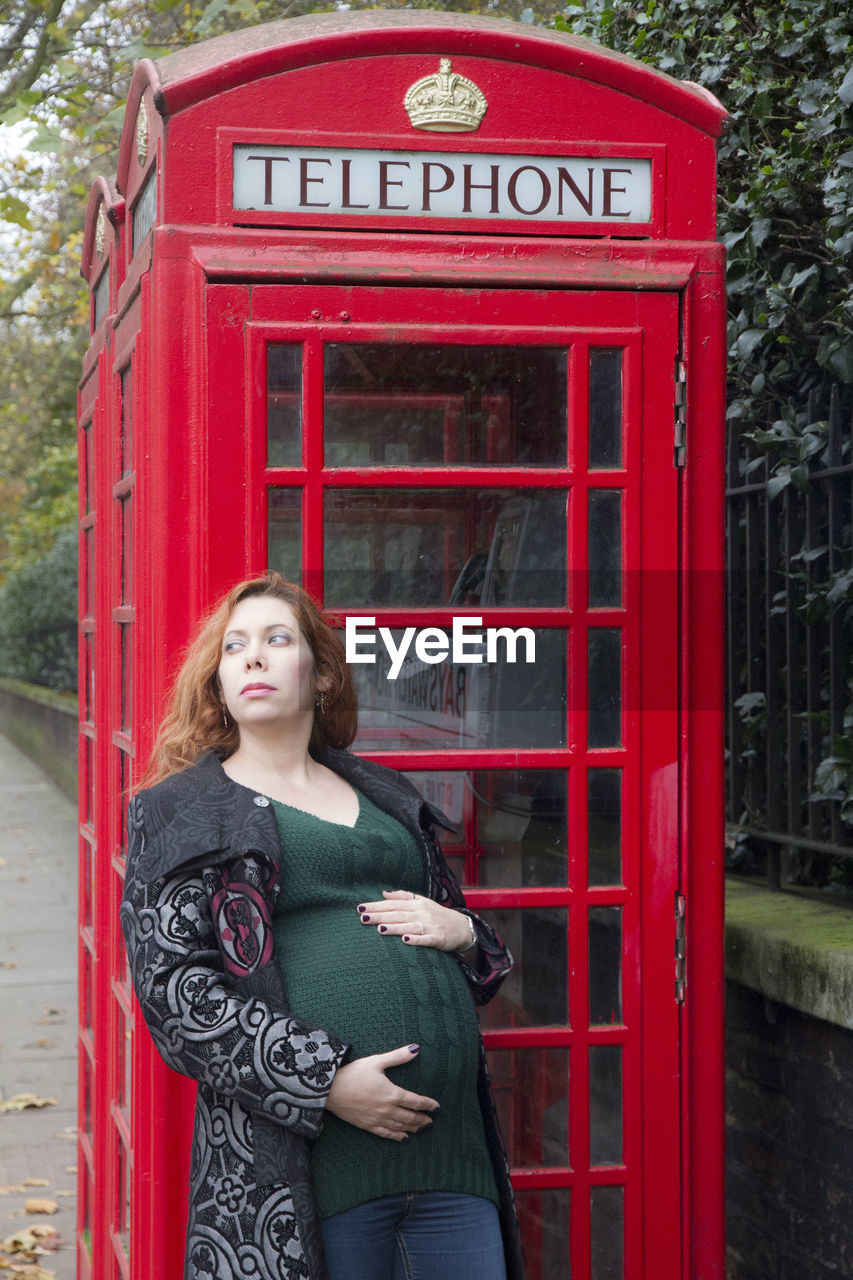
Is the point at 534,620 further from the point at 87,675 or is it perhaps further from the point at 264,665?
the point at 87,675

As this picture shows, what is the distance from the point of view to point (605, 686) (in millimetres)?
2820

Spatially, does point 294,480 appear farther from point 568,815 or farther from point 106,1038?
point 106,1038

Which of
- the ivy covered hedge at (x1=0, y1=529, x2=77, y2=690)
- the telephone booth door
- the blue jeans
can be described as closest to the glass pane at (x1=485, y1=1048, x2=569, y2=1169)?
the telephone booth door

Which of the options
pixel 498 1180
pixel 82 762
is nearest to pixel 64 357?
pixel 82 762

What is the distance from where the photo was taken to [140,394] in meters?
2.79

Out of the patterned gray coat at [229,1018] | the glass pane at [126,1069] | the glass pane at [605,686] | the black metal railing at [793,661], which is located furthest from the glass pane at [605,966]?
the black metal railing at [793,661]

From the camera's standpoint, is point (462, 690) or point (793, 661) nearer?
point (462, 690)

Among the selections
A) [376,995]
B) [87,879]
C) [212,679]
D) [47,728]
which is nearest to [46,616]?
[47,728]

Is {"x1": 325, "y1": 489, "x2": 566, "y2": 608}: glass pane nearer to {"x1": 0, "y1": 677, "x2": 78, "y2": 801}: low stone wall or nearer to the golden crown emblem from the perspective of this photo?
the golden crown emblem

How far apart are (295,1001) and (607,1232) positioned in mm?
1089

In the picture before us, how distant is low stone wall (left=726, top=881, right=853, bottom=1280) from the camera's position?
324 cm

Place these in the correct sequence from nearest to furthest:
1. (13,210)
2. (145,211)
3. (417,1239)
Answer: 1. (417,1239)
2. (145,211)
3. (13,210)

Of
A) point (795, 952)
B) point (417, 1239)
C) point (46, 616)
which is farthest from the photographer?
point (46, 616)

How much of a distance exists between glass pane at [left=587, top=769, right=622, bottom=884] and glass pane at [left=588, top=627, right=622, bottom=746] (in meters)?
0.07
